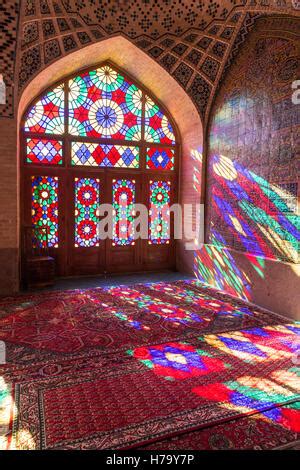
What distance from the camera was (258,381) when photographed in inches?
115

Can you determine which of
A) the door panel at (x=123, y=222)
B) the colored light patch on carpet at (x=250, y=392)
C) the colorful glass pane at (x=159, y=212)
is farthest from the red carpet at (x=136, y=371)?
the colorful glass pane at (x=159, y=212)

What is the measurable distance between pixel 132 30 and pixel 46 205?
334 cm

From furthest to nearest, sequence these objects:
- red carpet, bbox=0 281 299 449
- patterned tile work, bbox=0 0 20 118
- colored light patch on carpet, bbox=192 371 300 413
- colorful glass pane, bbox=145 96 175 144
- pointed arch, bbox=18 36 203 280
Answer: colorful glass pane, bbox=145 96 175 144 < pointed arch, bbox=18 36 203 280 < patterned tile work, bbox=0 0 20 118 < colored light patch on carpet, bbox=192 371 300 413 < red carpet, bbox=0 281 299 449

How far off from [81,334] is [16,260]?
2.26 m

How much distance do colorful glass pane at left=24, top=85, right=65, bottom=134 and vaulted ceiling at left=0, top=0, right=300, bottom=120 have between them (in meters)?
0.86

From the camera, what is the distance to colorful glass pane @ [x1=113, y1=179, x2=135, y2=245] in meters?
7.15

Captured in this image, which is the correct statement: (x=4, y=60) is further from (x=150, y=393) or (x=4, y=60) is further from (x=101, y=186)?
(x=150, y=393)

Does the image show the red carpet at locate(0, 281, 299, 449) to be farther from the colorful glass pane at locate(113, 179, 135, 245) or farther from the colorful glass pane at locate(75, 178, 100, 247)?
the colorful glass pane at locate(113, 179, 135, 245)

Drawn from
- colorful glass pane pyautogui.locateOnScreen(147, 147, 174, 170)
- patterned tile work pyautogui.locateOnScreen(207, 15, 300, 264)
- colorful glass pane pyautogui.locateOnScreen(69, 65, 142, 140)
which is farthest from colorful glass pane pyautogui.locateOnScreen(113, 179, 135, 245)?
patterned tile work pyautogui.locateOnScreen(207, 15, 300, 264)

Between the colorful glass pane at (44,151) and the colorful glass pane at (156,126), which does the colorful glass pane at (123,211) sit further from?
the colorful glass pane at (44,151)

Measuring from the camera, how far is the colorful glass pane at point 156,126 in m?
7.36

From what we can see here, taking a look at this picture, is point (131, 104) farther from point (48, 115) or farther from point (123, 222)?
point (123, 222)

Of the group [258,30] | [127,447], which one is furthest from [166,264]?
[127,447]
